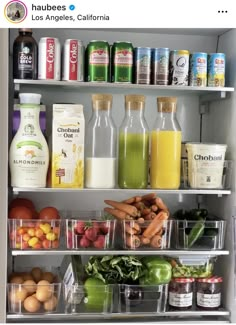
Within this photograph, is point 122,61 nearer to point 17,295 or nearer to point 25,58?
point 25,58

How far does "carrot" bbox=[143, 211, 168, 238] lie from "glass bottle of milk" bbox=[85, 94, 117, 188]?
0.22 metres

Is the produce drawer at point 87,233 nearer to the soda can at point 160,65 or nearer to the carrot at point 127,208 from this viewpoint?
the carrot at point 127,208

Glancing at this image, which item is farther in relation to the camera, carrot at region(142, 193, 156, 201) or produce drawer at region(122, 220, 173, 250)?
carrot at region(142, 193, 156, 201)

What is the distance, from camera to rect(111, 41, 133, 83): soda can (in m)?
2.40

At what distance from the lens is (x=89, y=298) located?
95.5 inches

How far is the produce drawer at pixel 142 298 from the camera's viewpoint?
2414mm

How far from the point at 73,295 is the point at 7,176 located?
55 centimetres

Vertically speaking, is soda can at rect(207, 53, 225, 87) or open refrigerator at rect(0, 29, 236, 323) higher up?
soda can at rect(207, 53, 225, 87)

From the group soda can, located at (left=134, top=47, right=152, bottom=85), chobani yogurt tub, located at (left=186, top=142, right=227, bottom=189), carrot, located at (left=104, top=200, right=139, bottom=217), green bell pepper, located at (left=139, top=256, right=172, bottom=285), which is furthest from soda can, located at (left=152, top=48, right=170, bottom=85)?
green bell pepper, located at (left=139, top=256, right=172, bottom=285)

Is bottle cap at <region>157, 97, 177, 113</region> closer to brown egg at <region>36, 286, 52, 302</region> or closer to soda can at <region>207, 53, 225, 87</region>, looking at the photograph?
soda can at <region>207, 53, 225, 87</region>

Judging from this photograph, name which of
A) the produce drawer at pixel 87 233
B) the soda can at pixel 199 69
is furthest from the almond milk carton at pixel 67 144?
the soda can at pixel 199 69

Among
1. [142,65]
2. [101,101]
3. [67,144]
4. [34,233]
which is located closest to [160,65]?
[142,65]
